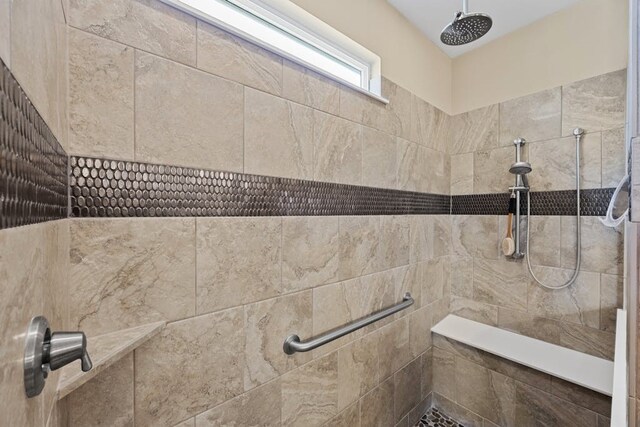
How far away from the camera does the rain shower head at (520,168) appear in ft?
5.81

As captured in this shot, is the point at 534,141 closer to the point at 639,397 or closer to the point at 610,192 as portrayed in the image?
the point at 610,192

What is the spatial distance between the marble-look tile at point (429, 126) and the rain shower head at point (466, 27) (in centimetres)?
53

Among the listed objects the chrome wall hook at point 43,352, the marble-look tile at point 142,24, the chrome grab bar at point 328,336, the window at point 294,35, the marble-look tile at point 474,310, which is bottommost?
the marble-look tile at point 474,310

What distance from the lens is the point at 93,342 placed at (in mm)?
713

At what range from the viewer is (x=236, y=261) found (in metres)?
1.00

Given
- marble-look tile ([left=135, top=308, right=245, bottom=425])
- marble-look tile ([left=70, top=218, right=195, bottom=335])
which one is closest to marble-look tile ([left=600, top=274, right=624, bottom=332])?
marble-look tile ([left=135, top=308, right=245, bottom=425])

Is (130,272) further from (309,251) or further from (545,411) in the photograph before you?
(545,411)

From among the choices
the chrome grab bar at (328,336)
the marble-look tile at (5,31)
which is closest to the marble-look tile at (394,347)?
the chrome grab bar at (328,336)

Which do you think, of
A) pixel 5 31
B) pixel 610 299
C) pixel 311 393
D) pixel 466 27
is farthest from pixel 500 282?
pixel 5 31

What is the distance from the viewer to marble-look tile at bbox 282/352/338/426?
3.90ft

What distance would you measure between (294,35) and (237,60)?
0.49m

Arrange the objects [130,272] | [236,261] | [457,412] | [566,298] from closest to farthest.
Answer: [130,272]
[236,261]
[566,298]
[457,412]

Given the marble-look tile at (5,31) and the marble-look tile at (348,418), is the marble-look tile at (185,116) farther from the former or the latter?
the marble-look tile at (348,418)

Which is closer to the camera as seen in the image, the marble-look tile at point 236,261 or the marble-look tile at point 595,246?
the marble-look tile at point 236,261
